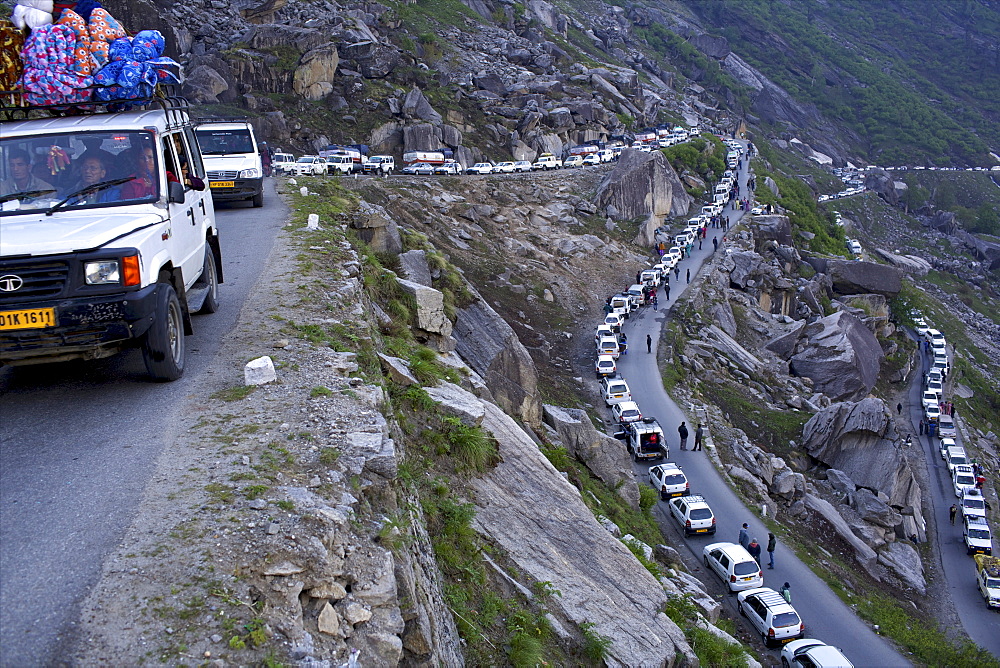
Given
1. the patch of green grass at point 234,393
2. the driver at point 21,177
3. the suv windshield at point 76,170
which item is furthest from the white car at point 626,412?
the driver at point 21,177

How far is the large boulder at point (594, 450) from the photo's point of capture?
1891 centimetres

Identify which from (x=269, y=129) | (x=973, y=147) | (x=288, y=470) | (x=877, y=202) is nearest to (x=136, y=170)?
(x=288, y=470)

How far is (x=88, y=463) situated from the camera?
602cm

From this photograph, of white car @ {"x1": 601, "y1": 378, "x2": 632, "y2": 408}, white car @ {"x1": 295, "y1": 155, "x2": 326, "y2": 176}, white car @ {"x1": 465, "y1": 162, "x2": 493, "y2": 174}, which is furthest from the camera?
white car @ {"x1": 465, "y1": 162, "x2": 493, "y2": 174}

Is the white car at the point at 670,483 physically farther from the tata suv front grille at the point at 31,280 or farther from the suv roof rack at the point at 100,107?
the tata suv front grille at the point at 31,280

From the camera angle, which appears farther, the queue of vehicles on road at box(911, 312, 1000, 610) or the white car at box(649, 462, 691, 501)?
the queue of vehicles on road at box(911, 312, 1000, 610)

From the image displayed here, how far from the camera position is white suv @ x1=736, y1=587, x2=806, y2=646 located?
1686cm

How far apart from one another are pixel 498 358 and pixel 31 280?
40.7 feet

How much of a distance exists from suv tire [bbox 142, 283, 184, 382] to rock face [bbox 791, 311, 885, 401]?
38472 mm

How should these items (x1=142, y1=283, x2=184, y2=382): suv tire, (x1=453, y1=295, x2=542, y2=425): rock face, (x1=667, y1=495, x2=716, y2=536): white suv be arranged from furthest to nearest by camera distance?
(x1=667, y1=495, x2=716, y2=536): white suv, (x1=453, y1=295, x2=542, y2=425): rock face, (x1=142, y1=283, x2=184, y2=382): suv tire

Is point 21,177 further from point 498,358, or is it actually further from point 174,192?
point 498,358

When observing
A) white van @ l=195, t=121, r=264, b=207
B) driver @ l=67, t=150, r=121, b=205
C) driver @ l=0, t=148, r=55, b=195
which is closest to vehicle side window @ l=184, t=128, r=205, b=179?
driver @ l=67, t=150, r=121, b=205

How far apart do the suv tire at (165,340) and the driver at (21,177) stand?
174cm

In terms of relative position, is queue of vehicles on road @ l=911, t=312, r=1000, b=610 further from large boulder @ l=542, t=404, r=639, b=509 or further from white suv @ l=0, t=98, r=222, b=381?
white suv @ l=0, t=98, r=222, b=381
